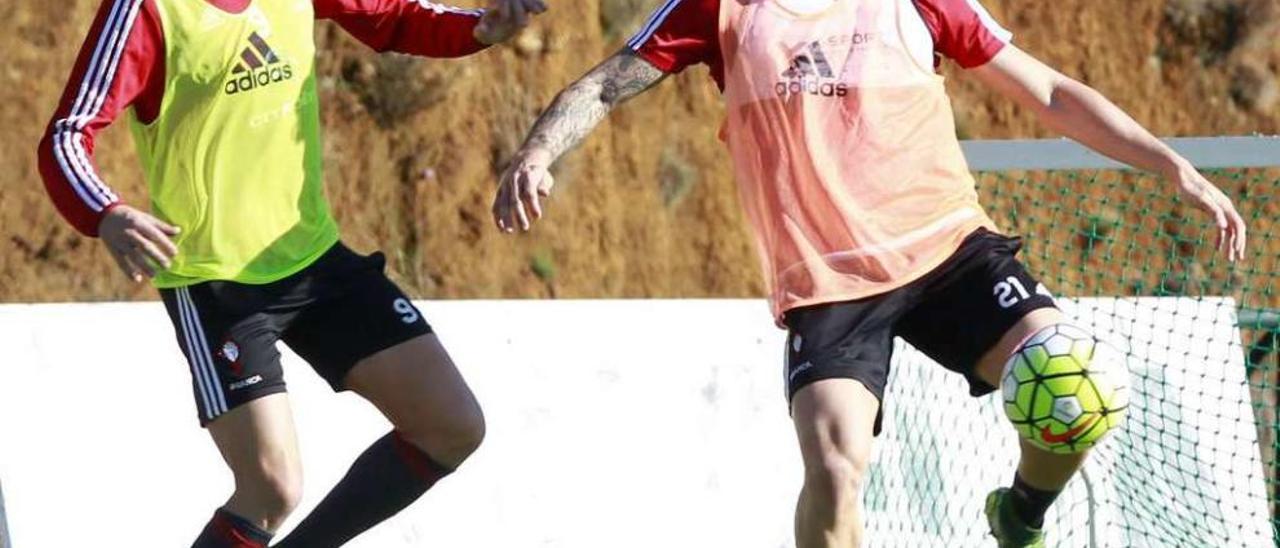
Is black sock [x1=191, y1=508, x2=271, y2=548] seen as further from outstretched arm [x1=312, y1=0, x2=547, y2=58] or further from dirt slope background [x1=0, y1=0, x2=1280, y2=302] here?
dirt slope background [x1=0, y1=0, x2=1280, y2=302]

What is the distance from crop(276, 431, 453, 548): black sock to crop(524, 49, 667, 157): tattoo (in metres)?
0.97

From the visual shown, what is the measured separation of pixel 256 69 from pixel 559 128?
0.82 meters

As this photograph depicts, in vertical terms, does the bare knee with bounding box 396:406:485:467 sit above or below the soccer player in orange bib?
below

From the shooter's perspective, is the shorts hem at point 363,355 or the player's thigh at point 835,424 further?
the shorts hem at point 363,355

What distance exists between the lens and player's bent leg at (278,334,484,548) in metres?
6.21

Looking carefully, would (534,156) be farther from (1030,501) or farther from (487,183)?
(487,183)

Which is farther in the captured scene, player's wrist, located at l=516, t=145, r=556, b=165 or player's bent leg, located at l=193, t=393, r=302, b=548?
player's bent leg, located at l=193, t=393, r=302, b=548

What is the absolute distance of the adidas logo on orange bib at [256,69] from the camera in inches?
240

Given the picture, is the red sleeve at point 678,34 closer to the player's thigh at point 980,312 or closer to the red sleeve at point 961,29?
the red sleeve at point 961,29

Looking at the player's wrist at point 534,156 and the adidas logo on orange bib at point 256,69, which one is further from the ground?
the adidas logo on orange bib at point 256,69

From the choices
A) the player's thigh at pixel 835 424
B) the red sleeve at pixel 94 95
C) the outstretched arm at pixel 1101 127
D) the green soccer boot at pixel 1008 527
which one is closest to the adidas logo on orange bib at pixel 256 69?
the red sleeve at pixel 94 95

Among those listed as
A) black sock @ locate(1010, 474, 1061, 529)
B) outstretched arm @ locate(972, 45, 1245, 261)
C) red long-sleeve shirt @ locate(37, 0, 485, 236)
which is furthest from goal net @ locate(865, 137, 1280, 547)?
red long-sleeve shirt @ locate(37, 0, 485, 236)

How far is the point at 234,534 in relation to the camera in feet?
20.0

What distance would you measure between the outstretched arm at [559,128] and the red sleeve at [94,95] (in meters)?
0.97
